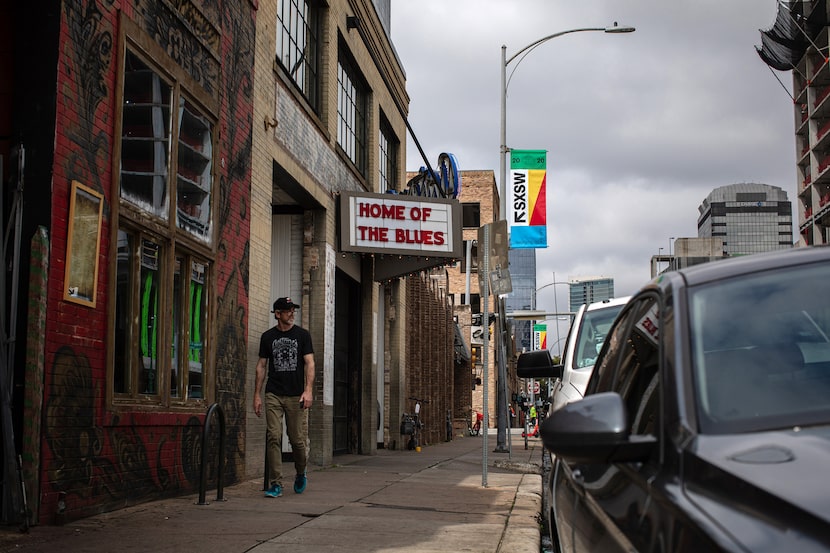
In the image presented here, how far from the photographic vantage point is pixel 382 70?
23203 mm

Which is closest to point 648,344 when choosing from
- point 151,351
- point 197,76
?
point 151,351

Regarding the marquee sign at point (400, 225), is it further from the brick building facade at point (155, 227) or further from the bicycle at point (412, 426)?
the bicycle at point (412, 426)

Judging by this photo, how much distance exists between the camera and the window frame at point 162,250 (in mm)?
8891

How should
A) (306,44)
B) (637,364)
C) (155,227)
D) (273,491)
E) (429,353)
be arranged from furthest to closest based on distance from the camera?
(429,353)
(306,44)
(273,491)
(155,227)
(637,364)

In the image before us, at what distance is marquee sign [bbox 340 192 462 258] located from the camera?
60.8 feet

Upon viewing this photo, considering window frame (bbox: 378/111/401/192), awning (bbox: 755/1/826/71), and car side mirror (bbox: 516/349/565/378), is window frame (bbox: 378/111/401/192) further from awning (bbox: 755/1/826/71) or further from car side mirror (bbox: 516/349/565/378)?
awning (bbox: 755/1/826/71)

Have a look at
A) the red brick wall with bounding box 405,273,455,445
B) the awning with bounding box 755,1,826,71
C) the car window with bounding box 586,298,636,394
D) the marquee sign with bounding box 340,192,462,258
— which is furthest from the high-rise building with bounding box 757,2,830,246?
the car window with bounding box 586,298,636,394

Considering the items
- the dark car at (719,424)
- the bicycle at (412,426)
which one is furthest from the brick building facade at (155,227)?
the bicycle at (412,426)

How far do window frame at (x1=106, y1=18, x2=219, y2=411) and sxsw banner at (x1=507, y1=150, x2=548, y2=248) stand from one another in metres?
13.2

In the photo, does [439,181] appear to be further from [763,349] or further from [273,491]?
[763,349]

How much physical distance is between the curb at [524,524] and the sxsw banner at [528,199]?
11.6 metres

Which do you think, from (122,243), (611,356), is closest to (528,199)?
(122,243)

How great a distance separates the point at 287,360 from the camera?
35.4 feet

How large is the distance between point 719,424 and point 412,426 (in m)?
22.4
